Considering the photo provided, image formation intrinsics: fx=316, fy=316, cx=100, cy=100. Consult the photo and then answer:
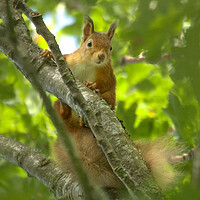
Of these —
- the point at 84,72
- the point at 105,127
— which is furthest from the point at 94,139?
the point at 84,72

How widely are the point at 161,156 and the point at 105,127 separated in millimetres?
464

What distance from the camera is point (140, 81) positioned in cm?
376

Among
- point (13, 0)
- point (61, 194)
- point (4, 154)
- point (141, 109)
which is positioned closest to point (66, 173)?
point (61, 194)

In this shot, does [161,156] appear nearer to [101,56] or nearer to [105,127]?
[105,127]

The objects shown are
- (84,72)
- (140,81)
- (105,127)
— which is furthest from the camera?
(140,81)

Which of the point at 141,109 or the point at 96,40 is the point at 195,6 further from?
the point at 141,109

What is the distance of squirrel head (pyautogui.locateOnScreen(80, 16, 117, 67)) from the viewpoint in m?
3.04

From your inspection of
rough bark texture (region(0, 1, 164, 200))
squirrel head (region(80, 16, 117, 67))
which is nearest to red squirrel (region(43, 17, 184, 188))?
squirrel head (region(80, 16, 117, 67))

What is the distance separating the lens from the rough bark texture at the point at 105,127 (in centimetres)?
134

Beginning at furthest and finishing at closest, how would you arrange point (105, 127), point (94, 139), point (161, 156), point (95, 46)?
point (95, 46) < point (94, 139) < point (161, 156) < point (105, 127)

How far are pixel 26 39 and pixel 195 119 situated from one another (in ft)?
4.46

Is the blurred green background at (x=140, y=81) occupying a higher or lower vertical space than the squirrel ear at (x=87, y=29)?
lower

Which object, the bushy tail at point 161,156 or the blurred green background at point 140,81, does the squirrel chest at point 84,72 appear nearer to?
the blurred green background at point 140,81

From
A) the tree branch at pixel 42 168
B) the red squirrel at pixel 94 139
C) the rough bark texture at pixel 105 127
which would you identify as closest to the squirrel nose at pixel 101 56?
the red squirrel at pixel 94 139
